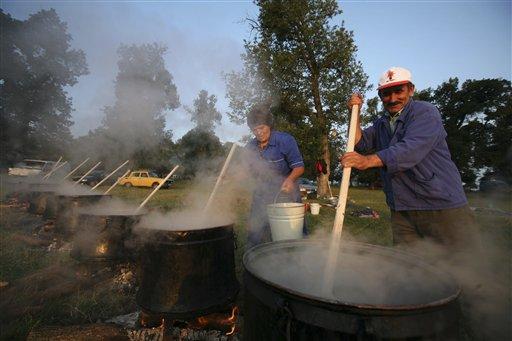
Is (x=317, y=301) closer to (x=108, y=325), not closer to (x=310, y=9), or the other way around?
(x=108, y=325)

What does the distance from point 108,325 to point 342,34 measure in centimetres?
1969

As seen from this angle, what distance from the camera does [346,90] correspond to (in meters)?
18.8

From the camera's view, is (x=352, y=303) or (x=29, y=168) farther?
(x=29, y=168)

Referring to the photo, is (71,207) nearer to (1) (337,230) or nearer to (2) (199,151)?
(2) (199,151)

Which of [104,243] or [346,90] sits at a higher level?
[346,90]

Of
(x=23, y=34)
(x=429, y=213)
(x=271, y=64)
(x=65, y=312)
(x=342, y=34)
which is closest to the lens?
(x=429, y=213)

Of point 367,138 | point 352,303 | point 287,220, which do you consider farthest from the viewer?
point 367,138

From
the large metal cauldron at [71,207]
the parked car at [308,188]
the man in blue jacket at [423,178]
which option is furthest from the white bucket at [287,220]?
the parked car at [308,188]

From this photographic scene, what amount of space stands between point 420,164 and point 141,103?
707 centimetres

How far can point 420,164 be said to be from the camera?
2611mm

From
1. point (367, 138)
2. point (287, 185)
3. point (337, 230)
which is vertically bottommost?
point (337, 230)

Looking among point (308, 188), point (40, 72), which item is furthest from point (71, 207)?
point (308, 188)

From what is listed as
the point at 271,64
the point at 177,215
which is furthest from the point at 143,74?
the point at 271,64

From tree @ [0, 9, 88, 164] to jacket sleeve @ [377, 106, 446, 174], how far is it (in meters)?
13.1
